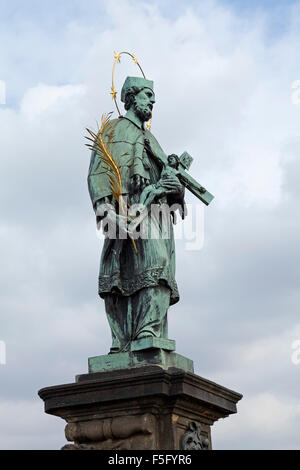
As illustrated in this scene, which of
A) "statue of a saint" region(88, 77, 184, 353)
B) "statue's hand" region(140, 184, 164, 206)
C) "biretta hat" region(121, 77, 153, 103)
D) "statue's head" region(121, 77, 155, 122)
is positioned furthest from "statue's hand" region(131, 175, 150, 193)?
"biretta hat" region(121, 77, 153, 103)

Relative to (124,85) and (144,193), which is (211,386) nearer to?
(144,193)

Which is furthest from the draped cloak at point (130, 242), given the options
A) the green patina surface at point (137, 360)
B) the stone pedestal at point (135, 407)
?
the stone pedestal at point (135, 407)

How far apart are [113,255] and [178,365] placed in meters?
1.68

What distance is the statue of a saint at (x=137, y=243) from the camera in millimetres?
9258

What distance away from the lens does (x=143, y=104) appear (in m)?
10.4

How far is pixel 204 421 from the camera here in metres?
9.10

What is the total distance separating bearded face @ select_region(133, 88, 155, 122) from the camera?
34.0 ft

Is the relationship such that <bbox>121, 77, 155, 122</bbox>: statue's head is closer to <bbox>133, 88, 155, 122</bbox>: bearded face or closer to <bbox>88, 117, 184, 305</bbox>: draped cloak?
<bbox>133, 88, 155, 122</bbox>: bearded face

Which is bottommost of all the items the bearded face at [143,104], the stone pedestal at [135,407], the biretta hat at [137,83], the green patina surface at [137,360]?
the stone pedestal at [135,407]

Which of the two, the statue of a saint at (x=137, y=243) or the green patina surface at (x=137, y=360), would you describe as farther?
the statue of a saint at (x=137, y=243)

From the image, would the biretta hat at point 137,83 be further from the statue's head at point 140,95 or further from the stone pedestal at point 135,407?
the stone pedestal at point 135,407

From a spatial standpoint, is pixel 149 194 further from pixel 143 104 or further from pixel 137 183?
pixel 143 104

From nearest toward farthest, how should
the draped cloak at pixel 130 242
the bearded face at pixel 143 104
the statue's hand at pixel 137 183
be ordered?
the draped cloak at pixel 130 242 < the statue's hand at pixel 137 183 < the bearded face at pixel 143 104

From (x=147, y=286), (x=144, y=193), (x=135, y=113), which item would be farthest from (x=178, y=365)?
(x=135, y=113)
